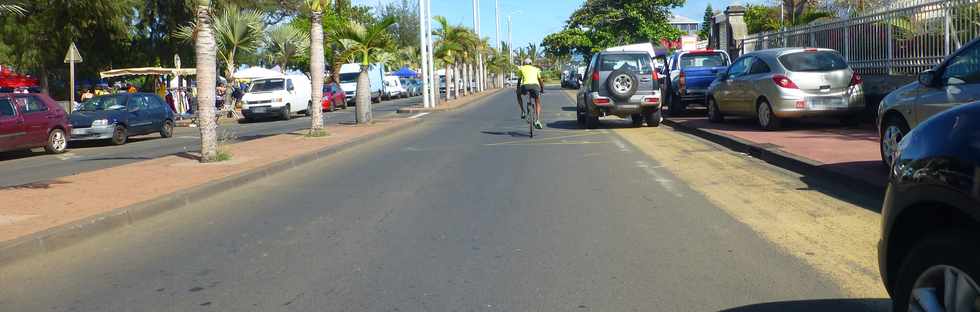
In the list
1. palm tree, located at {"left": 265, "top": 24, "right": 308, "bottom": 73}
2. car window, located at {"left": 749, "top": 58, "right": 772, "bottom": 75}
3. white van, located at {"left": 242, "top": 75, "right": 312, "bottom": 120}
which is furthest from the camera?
palm tree, located at {"left": 265, "top": 24, "right": 308, "bottom": 73}

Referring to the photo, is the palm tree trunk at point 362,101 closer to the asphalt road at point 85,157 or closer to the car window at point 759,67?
the asphalt road at point 85,157

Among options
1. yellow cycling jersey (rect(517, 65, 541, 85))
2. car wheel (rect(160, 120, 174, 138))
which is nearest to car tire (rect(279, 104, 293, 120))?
car wheel (rect(160, 120, 174, 138))

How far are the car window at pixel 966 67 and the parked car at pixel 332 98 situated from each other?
1243 inches

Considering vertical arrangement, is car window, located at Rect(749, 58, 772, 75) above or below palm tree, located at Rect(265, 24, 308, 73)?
below

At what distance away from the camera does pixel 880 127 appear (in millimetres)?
10117

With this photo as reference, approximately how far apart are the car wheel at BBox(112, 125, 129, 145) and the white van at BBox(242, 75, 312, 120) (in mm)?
9646

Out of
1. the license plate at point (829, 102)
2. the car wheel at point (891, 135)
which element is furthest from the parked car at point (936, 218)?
the license plate at point (829, 102)

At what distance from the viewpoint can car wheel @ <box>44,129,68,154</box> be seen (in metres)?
19.1

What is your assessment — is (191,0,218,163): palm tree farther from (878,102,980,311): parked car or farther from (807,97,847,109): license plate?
(878,102,980,311): parked car

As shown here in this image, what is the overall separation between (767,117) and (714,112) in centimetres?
299

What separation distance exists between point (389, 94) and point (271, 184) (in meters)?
46.7

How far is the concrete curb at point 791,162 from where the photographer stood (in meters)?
9.11

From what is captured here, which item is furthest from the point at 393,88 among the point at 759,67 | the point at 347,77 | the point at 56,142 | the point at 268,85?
the point at 759,67

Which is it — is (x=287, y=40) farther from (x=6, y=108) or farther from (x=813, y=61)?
(x=813, y=61)
